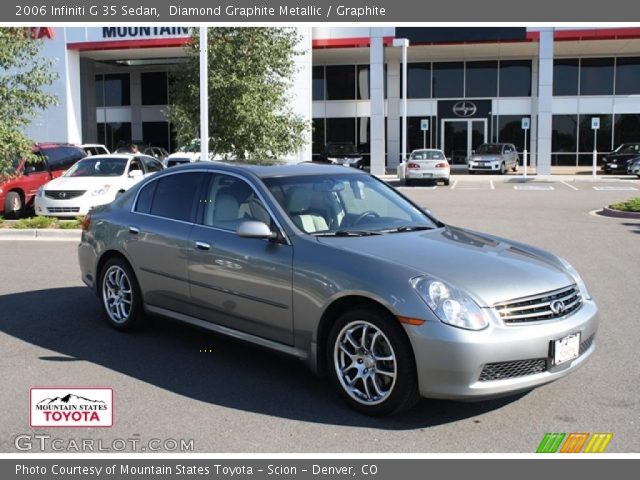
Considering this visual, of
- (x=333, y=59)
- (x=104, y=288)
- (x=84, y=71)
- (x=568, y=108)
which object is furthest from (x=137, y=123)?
(x=104, y=288)

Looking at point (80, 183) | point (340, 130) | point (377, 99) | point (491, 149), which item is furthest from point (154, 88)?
point (80, 183)

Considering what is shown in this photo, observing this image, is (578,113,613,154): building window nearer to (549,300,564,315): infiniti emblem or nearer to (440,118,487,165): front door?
(440,118,487,165): front door

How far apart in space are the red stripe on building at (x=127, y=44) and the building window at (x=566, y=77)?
2052 cm

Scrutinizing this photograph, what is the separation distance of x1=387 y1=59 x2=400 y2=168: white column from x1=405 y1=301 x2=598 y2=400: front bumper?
3665 cm

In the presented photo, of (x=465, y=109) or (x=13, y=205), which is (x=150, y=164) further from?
(x=465, y=109)

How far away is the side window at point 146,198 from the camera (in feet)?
22.2

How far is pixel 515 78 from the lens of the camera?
3994 centimetres

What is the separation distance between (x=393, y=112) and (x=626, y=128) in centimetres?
1269

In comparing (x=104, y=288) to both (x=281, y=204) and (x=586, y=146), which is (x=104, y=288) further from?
(x=586, y=146)

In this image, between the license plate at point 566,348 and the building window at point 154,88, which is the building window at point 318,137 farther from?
the license plate at point 566,348

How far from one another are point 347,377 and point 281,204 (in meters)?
1.47

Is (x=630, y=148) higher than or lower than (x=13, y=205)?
higher

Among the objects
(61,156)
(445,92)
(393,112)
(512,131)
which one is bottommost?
(61,156)

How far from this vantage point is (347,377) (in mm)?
4883
